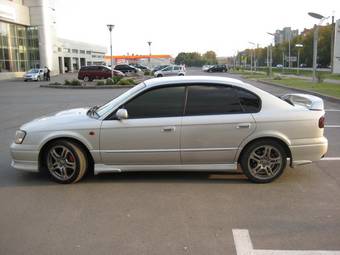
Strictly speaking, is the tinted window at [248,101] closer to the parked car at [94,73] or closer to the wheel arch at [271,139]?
the wheel arch at [271,139]

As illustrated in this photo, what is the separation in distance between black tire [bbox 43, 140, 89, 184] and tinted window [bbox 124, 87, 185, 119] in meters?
0.94

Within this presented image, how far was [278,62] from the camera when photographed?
12794cm

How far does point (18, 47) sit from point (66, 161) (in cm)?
5710

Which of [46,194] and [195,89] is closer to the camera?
[46,194]

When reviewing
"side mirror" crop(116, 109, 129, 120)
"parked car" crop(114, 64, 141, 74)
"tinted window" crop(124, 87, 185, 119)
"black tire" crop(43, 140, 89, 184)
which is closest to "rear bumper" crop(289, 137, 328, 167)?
"tinted window" crop(124, 87, 185, 119)

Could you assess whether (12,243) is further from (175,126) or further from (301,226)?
(301,226)

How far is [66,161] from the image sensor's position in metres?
5.91

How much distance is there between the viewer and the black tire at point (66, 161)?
5.86 metres

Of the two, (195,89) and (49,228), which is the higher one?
(195,89)

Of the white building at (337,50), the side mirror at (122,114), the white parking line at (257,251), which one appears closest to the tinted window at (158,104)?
the side mirror at (122,114)

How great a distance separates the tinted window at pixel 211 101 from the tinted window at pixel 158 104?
15 cm

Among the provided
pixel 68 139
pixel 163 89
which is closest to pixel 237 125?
pixel 163 89

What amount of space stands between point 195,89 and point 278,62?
12820 centimetres

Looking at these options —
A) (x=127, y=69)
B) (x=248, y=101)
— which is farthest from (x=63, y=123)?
(x=127, y=69)
